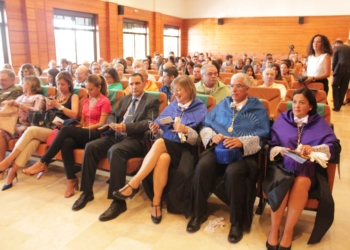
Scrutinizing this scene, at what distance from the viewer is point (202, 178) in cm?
233

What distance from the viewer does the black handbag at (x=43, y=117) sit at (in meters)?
3.17

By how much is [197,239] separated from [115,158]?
898 millimetres

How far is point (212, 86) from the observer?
138 inches

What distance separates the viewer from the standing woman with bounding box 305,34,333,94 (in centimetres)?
414

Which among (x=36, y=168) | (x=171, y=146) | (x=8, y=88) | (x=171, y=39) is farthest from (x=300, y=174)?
(x=171, y=39)

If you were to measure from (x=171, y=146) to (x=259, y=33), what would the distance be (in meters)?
14.0

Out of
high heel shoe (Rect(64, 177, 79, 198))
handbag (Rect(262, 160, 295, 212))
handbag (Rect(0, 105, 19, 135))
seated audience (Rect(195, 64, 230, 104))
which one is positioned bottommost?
high heel shoe (Rect(64, 177, 79, 198))

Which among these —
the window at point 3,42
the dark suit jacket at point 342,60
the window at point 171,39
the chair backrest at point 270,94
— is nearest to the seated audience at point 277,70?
the chair backrest at point 270,94

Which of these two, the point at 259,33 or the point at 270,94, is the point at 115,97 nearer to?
the point at 270,94

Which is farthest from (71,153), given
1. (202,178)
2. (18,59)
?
(18,59)

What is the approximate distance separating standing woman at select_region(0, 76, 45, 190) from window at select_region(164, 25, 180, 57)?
11984mm

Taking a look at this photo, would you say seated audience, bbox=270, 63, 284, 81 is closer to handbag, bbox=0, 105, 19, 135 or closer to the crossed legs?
the crossed legs

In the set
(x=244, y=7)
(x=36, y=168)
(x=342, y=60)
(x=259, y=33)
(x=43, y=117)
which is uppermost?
(x=244, y=7)

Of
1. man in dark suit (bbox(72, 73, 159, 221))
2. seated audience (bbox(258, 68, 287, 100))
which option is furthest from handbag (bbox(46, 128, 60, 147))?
seated audience (bbox(258, 68, 287, 100))
